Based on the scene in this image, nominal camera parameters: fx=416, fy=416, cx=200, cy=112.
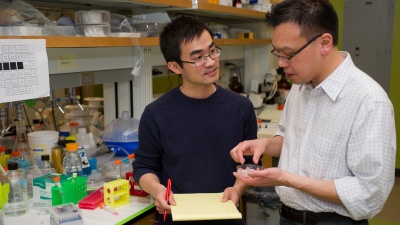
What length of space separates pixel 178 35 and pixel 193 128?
1.26ft

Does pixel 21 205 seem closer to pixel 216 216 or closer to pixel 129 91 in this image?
pixel 216 216

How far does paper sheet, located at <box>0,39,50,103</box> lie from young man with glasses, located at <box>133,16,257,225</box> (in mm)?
504

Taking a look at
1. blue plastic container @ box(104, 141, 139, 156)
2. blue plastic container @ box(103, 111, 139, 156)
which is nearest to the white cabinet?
blue plastic container @ box(103, 111, 139, 156)

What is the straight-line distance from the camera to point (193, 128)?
1667 mm

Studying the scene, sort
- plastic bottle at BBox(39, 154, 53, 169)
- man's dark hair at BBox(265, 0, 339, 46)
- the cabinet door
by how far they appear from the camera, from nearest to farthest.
A: man's dark hair at BBox(265, 0, 339, 46)
plastic bottle at BBox(39, 154, 53, 169)
the cabinet door

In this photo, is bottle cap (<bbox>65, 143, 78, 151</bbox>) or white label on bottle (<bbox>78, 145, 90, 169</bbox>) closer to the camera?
bottle cap (<bbox>65, 143, 78, 151</bbox>)

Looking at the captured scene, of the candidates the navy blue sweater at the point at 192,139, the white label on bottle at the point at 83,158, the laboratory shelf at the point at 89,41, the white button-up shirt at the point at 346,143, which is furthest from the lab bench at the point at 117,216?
the laboratory shelf at the point at 89,41

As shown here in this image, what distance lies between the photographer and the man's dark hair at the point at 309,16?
4.44 feet

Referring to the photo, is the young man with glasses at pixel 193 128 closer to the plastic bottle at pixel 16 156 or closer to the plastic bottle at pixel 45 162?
the plastic bottle at pixel 45 162

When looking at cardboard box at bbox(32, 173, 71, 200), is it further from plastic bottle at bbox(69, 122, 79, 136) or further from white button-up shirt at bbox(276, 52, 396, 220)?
white button-up shirt at bbox(276, 52, 396, 220)

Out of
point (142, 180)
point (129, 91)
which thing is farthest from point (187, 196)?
point (129, 91)

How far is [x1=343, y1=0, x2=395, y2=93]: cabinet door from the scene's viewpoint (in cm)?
499

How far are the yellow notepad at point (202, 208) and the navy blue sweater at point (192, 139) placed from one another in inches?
4.0

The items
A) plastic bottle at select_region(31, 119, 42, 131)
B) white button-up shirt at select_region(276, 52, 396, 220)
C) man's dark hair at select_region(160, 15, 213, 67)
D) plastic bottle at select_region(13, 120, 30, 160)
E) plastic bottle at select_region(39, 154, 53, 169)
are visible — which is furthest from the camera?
plastic bottle at select_region(31, 119, 42, 131)
